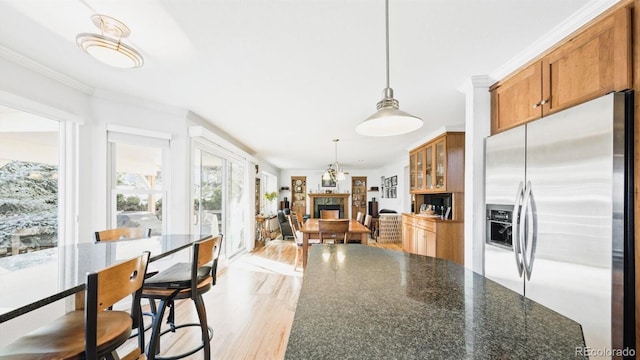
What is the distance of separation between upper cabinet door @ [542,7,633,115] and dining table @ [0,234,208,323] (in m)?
2.52

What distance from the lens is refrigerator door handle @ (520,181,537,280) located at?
1.66m

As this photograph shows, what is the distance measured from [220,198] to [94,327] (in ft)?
12.2

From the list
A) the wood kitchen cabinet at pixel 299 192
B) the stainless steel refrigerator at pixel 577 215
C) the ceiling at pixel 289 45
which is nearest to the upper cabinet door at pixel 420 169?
the ceiling at pixel 289 45

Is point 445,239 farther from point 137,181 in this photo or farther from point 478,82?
point 137,181

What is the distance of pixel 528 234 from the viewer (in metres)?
1.68

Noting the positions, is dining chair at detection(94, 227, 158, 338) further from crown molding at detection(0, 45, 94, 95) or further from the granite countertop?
the granite countertop

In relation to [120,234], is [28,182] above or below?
above

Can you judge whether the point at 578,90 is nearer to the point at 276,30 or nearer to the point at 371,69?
the point at 371,69

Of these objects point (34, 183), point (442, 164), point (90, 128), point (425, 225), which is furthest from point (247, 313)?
point (442, 164)

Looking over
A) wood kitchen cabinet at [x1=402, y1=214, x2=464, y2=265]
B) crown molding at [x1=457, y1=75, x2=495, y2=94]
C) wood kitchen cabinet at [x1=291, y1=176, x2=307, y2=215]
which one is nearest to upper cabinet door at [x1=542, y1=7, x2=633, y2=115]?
crown molding at [x1=457, y1=75, x2=495, y2=94]

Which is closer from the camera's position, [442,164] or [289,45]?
[289,45]

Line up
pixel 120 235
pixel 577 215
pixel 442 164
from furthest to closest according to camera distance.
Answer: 1. pixel 442 164
2. pixel 120 235
3. pixel 577 215

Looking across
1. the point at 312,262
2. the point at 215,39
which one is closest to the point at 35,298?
the point at 312,262

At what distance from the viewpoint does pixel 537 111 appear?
1.78 meters
